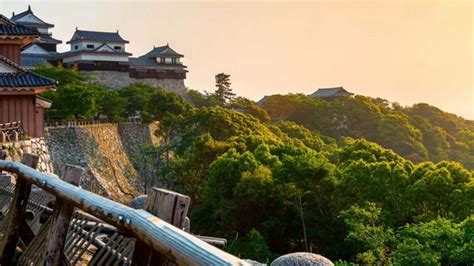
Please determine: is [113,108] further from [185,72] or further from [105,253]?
[105,253]

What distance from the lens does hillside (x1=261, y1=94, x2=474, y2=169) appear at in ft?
150

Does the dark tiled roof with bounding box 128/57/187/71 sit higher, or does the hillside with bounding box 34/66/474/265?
the dark tiled roof with bounding box 128/57/187/71

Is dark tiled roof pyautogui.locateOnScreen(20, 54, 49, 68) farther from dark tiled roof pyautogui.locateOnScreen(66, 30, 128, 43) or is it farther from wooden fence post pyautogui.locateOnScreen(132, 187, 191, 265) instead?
wooden fence post pyautogui.locateOnScreen(132, 187, 191, 265)

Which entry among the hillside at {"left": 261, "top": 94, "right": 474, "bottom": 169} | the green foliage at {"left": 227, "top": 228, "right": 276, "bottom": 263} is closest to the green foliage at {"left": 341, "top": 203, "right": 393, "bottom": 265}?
the green foliage at {"left": 227, "top": 228, "right": 276, "bottom": 263}

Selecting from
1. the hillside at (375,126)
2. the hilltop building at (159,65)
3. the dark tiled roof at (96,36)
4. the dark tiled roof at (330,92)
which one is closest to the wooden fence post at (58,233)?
the dark tiled roof at (96,36)

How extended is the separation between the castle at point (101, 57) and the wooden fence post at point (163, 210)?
3974 cm

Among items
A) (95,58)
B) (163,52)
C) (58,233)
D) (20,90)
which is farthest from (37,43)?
(58,233)

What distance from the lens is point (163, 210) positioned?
2.49 metres

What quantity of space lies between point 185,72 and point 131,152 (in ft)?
50.0

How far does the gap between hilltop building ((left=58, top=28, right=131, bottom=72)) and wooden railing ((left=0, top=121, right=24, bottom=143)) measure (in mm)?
26812

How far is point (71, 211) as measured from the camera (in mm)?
3664

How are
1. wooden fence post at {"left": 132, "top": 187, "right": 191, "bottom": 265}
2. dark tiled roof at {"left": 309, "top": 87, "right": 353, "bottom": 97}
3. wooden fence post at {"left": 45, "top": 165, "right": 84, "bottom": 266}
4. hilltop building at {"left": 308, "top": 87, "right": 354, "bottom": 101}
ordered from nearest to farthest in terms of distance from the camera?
1. wooden fence post at {"left": 132, "top": 187, "right": 191, "bottom": 265}
2. wooden fence post at {"left": 45, "top": 165, "right": 84, "bottom": 266}
3. hilltop building at {"left": 308, "top": 87, "right": 354, "bottom": 101}
4. dark tiled roof at {"left": 309, "top": 87, "right": 353, "bottom": 97}

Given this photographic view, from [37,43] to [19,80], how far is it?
28541 mm

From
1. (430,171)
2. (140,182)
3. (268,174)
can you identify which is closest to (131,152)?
(140,182)
